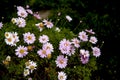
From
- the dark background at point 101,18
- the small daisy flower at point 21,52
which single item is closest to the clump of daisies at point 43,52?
the small daisy flower at point 21,52

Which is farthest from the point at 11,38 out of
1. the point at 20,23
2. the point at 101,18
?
the point at 101,18

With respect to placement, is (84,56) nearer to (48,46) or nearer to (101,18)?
(48,46)

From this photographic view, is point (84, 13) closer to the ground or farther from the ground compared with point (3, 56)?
closer to the ground

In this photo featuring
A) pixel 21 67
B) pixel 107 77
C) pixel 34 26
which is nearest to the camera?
pixel 21 67

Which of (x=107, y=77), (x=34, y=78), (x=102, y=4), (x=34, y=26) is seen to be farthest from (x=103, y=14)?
(x=34, y=78)

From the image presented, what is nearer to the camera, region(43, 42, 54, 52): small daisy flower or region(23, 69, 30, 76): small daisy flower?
region(23, 69, 30, 76): small daisy flower

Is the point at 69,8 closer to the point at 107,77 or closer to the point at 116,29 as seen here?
the point at 116,29

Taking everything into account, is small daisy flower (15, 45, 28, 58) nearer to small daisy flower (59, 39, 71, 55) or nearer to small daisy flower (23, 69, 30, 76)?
small daisy flower (23, 69, 30, 76)

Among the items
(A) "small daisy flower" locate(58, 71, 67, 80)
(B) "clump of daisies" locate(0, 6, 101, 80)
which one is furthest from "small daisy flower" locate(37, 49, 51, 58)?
(A) "small daisy flower" locate(58, 71, 67, 80)
